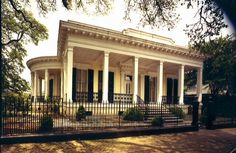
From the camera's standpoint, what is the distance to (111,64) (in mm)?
21125

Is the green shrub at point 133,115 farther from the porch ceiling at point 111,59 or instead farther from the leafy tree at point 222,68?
the leafy tree at point 222,68

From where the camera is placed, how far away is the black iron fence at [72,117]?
32.0ft

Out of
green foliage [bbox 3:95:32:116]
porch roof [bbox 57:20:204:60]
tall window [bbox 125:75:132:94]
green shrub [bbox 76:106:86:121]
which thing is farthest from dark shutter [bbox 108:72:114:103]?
green foliage [bbox 3:95:32:116]

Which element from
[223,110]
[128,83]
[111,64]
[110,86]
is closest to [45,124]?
[110,86]

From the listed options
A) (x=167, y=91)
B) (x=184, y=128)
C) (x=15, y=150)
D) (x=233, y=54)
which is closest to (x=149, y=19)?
(x=184, y=128)

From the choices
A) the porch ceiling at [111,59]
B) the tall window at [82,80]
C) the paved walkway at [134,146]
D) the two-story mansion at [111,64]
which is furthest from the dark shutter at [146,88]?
the paved walkway at [134,146]

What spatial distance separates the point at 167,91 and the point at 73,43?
13.8 meters

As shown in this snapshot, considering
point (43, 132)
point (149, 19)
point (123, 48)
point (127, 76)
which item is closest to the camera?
point (43, 132)

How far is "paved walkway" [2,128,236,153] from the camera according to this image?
7895 mm

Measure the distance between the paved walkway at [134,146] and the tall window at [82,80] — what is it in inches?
408

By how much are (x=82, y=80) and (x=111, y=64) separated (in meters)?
3.34

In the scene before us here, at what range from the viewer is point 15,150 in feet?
24.7

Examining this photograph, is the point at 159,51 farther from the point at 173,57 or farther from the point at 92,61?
the point at 92,61

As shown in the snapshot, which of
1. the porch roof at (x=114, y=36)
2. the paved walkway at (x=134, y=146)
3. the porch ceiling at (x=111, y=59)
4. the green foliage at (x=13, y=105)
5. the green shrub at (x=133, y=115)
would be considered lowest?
the paved walkway at (x=134, y=146)
